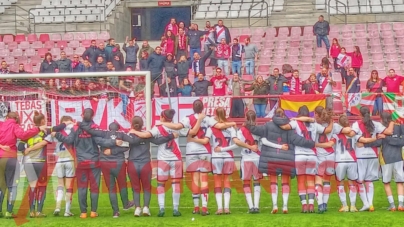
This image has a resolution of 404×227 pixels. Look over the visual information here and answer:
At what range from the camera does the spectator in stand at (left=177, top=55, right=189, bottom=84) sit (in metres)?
22.0

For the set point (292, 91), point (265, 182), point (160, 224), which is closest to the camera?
point (160, 224)

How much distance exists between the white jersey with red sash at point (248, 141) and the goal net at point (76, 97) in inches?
116

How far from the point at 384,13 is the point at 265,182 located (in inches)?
530

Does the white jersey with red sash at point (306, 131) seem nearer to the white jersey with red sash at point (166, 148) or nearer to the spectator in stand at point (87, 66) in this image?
the white jersey with red sash at point (166, 148)

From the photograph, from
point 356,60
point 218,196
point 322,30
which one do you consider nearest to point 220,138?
point 218,196

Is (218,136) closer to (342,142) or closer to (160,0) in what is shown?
(342,142)

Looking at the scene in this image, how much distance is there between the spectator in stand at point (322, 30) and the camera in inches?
994

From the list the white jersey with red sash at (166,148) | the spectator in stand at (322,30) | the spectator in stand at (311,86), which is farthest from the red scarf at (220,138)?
the spectator in stand at (322,30)

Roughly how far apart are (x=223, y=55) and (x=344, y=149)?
955 cm

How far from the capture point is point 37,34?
29469 millimetres

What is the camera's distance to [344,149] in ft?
46.9

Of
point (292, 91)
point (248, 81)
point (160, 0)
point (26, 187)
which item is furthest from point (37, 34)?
point (26, 187)

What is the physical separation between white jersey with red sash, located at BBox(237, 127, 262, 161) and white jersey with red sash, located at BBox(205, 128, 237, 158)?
0.12 meters

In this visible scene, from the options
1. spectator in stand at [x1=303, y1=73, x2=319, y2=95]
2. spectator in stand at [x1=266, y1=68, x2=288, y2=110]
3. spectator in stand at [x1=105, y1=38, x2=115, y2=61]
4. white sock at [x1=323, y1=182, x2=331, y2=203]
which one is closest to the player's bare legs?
white sock at [x1=323, y1=182, x2=331, y2=203]
